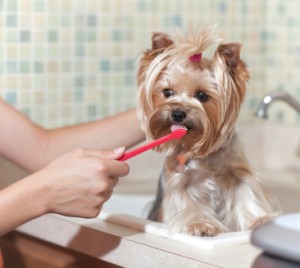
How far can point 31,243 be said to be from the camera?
66.9 inches

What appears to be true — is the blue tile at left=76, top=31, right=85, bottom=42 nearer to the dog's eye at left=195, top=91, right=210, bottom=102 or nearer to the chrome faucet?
the chrome faucet

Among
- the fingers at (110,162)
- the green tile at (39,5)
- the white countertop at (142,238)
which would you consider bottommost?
the white countertop at (142,238)

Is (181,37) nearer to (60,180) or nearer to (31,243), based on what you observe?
(60,180)

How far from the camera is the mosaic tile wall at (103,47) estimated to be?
1971 mm

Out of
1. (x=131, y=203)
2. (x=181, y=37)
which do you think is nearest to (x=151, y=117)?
(x=181, y=37)

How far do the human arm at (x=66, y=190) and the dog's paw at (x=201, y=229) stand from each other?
0.56ft

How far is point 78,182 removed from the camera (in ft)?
4.31

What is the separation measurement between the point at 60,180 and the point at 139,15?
3.09 ft

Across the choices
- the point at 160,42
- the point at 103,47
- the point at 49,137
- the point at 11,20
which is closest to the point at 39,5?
the point at 11,20

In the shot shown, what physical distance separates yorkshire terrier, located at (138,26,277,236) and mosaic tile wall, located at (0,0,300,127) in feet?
1.09

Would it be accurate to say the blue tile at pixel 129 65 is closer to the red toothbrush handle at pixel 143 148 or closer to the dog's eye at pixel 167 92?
the dog's eye at pixel 167 92

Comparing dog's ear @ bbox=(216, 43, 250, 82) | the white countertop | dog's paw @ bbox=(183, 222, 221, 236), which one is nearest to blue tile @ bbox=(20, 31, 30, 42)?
the white countertop

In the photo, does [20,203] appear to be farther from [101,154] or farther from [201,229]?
[201,229]

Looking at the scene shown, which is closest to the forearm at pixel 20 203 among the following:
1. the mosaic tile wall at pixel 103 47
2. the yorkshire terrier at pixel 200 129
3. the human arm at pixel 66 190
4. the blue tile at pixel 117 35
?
the human arm at pixel 66 190
